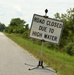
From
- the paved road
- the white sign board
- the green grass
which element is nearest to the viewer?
the paved road

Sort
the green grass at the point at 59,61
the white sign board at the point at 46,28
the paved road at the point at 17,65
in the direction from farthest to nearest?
the green grass at the point at 59,61
the white sign board at the point at 46,28
the paved road at the point at 17,65

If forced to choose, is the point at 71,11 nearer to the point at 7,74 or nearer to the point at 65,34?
the point at 65,34

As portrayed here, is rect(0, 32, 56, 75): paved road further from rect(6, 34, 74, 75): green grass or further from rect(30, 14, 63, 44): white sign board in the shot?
rect(30, 14, 63, 44): white sign board

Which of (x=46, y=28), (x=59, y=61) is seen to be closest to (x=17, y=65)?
(x=46, y=28)

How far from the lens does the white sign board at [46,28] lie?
13.0m

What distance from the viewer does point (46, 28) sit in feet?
42.8

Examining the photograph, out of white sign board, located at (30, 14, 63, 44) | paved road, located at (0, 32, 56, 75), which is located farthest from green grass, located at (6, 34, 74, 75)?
white sign board, located at (30, 14, 63, 44)

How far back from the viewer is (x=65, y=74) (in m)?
11.9

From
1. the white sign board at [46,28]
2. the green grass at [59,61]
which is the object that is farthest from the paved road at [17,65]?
the white sign board at [46,28]

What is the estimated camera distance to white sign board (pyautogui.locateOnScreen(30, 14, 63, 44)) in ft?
42.7

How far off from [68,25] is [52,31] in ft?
98.1

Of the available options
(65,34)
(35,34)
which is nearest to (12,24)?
(65,34)

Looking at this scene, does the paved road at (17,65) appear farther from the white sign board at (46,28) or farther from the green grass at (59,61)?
the white sign board at (46,28)

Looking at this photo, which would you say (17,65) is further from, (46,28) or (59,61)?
(59,61)
